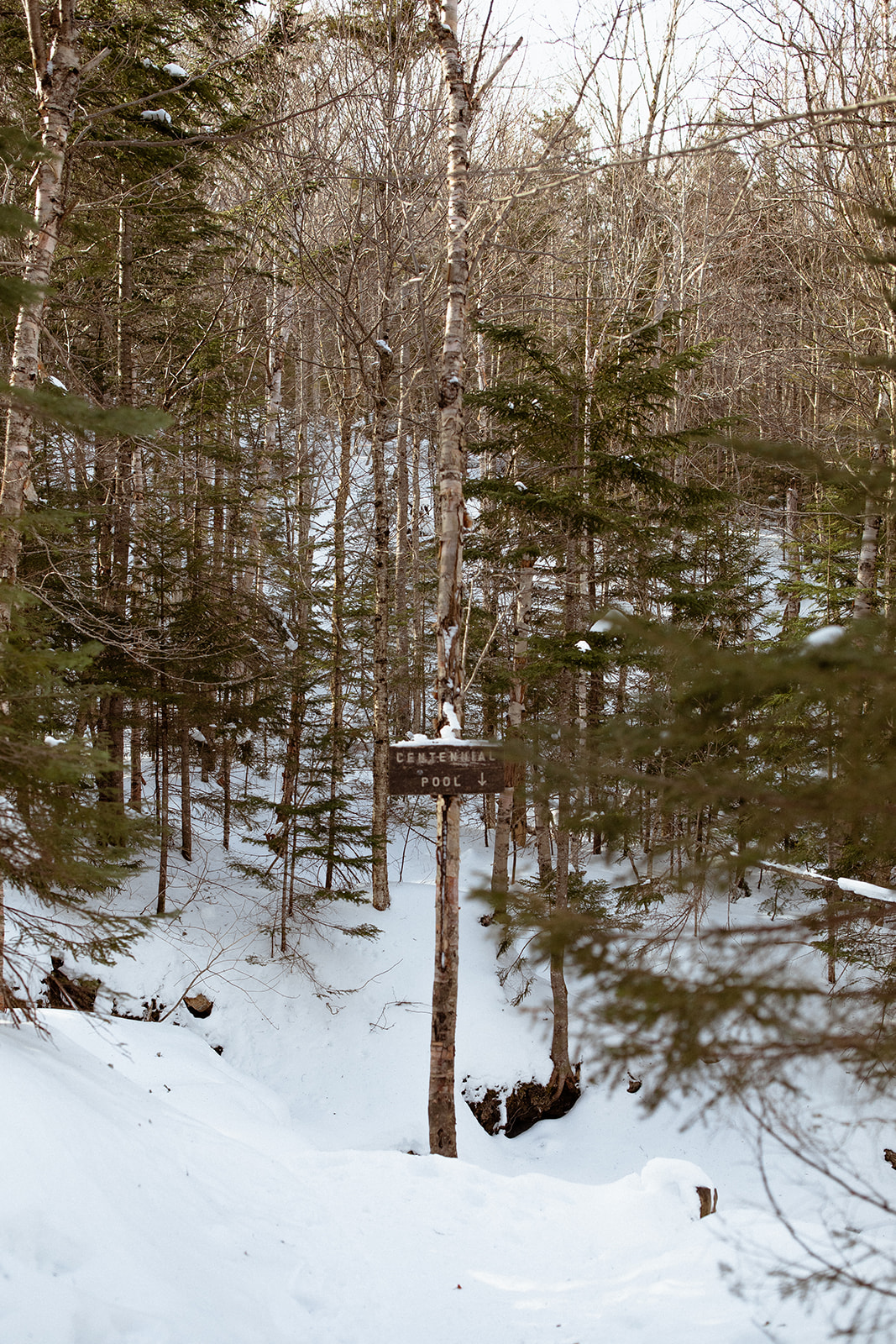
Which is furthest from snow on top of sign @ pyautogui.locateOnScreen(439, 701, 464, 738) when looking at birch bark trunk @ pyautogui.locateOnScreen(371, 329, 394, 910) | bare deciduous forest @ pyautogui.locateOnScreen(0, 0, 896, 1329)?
birch bark trunk @ pyautogui.locateOnScreen(371, 329, 394, 910)

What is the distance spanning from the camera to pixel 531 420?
10398mm

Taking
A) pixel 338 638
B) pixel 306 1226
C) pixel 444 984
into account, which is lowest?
pixel 306 1226

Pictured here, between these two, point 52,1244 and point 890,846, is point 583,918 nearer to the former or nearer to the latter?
point 890,846

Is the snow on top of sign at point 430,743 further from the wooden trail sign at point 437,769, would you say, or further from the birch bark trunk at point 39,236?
the birch bark trunk at point 39,236

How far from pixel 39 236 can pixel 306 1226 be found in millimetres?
7781

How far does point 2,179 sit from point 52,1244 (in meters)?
10.7

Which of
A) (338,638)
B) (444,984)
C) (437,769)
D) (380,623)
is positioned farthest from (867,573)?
(437,769)

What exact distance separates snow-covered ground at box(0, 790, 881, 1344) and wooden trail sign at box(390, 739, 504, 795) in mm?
1588

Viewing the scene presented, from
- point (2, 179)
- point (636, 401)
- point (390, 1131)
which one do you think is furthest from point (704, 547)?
point (2, 179)

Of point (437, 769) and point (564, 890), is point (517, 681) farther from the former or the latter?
point (437, 769)

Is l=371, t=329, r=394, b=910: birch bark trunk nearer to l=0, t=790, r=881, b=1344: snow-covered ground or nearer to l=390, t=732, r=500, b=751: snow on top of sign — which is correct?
l=0, t=790, r=881, b=1344: snow-covered ground

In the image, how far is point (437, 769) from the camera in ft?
18.1

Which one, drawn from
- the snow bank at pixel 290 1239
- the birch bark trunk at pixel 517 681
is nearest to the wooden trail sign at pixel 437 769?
the snow bank at pixel 290 1239

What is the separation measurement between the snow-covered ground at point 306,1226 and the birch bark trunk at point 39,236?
3856 millimetres
